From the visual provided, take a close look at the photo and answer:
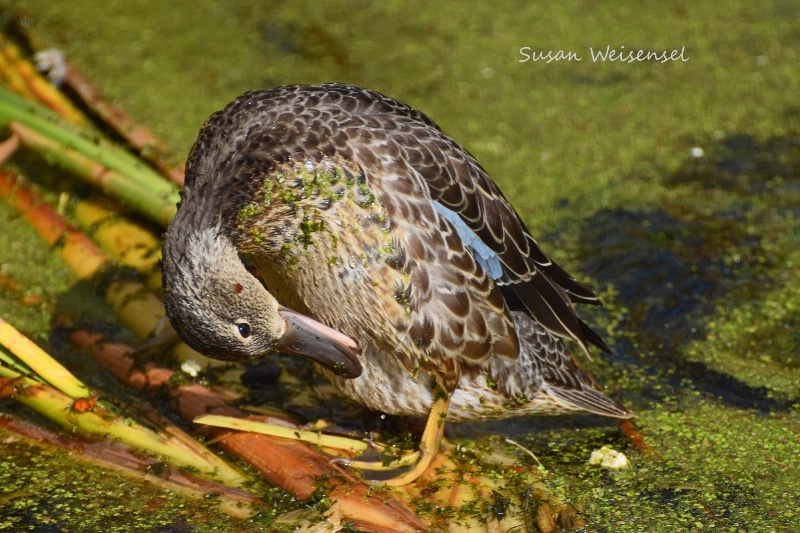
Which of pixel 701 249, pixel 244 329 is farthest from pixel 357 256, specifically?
pixel 701 249

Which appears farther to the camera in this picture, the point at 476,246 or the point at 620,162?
the point at 620,162

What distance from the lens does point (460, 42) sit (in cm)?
693

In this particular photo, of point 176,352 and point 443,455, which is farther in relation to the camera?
point 176,352

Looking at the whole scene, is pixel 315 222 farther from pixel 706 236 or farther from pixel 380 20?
pixel 380 20

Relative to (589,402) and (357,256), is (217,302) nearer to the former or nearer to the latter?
(357,256)

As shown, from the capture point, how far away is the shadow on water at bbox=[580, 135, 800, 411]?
4293 millimetres

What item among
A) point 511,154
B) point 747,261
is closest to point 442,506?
point 747,261

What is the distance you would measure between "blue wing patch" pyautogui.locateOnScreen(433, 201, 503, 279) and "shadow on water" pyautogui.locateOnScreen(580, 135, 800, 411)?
104cm

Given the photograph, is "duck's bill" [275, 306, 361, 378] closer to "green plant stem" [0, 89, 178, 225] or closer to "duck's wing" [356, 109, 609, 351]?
"duck's wing" [356, 109, 609, 351]

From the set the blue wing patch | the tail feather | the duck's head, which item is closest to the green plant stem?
the duck's head

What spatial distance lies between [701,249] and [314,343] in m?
2.45

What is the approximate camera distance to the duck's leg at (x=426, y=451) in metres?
3.54

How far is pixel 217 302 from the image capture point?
3.11 metres

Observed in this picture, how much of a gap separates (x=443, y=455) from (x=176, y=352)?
4.19 ft
